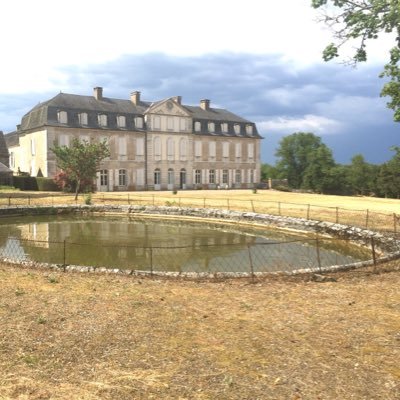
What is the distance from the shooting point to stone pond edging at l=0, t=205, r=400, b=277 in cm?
1098

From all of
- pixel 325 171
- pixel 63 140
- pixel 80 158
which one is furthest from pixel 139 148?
pixel 325 171

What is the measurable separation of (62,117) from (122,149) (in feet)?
22.7

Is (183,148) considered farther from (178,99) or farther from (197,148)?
(178,99)

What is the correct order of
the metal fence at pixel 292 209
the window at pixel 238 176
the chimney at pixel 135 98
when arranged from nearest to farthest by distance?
1. the metal fence at pixel 292 209
2. the chimney at pixel 135 98
3. the window at pixel 238 176

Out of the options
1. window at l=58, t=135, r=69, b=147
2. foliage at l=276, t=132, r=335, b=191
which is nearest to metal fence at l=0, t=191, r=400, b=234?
window at l=58, t=135, r=69, b=147

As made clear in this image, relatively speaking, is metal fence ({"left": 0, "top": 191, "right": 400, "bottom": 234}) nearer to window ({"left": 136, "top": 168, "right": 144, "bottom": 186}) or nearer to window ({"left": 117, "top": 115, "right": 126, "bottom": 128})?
window ({"left": 136, "top": 168, "right": 144, "bottom": 186})

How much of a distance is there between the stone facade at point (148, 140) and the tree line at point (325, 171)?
8464mm

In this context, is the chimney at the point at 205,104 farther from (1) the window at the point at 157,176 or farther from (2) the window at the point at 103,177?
(2) the window at the point at 103,177

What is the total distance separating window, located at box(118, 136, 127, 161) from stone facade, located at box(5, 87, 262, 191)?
0.11 m

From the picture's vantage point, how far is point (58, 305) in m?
7.40

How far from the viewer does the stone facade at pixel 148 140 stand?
42.7m

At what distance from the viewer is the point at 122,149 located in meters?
45.6

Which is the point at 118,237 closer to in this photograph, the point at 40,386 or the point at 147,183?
the point at 40,386

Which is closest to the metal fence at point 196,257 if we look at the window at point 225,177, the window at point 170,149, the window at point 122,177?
the window at point 122,177
